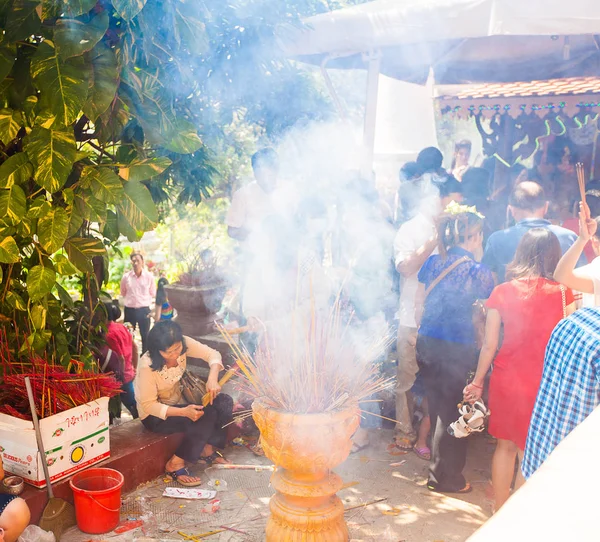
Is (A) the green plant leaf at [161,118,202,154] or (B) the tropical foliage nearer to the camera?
(B) the tropical foliage

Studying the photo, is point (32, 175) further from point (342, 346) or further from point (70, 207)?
point (342, 346)

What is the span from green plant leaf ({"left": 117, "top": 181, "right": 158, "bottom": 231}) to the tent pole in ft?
9.80

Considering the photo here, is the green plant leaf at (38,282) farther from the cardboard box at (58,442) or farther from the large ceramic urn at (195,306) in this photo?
the large ceramic urn at (195,306)

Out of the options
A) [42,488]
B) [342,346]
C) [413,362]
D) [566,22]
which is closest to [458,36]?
[566,22]

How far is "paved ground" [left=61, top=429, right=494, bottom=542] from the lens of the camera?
3.45 meters

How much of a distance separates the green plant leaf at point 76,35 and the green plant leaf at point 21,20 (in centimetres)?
13

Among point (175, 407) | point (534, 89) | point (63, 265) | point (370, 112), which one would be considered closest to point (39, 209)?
point (63, 265)

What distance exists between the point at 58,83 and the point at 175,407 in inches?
96.0

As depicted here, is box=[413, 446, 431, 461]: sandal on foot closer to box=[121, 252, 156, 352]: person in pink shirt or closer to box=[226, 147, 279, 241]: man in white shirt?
box=[226, 147, 279, 241]: man in white shirt

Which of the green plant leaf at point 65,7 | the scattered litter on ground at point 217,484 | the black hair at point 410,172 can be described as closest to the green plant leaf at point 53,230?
the green plant leaf at point 65,7

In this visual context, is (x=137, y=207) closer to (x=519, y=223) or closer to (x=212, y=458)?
(x=212, y=458)

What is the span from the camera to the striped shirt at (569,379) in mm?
1744

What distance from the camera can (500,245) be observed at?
4438 mm

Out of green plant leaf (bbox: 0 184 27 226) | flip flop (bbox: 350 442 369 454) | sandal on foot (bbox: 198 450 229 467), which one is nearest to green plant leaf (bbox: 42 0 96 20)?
green plant leaf (bbox: 0 184 27 226)
